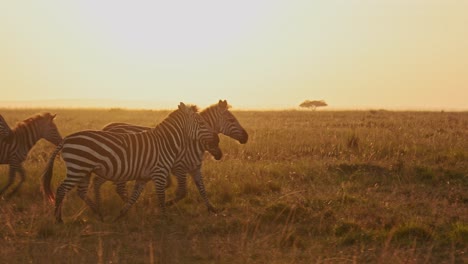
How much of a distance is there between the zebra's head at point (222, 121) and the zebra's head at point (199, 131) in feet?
1.93

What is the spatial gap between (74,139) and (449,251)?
16.7 ft

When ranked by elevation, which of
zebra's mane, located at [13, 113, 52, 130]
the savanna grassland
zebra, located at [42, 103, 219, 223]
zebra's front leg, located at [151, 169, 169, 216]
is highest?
zebra's mane, located at [13, 113, 52, 130]

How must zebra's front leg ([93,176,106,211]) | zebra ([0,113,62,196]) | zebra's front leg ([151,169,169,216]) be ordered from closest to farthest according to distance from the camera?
zebra's front leg ([151,169,169,216]) → zebra's front leg ([93,176,106,211]) → zebra ([0,113,62,196])

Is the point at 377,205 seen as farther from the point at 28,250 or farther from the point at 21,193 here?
the point at 21,193

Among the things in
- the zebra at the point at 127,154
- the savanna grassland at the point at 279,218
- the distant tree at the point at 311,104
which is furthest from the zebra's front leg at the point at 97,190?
the distant tree at the point at 311,104

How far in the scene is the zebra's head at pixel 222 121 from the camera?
372 inches

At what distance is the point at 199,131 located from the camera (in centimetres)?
873

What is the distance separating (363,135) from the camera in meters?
16.7

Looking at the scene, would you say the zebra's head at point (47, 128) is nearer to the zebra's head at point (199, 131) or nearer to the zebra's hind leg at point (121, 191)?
the zebra's hind leg at point (121, 191)

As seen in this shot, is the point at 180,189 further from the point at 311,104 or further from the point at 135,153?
the point at 311,104

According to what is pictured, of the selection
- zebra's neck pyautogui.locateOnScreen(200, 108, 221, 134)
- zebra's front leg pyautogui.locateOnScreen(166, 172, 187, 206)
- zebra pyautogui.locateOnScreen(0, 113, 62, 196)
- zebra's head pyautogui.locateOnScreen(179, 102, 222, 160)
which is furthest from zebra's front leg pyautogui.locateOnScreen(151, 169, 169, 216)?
zebra pyautogui.locateOnScreen(0, 113, 62, 196)

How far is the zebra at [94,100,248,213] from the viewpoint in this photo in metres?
8.64

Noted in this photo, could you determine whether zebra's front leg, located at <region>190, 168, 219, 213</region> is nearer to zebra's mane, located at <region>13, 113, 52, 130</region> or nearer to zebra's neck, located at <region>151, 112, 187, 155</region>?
zebra's neck, located at <region>151, 112, 187, 155</region>

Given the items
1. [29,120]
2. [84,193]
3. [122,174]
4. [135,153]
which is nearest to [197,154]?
[135,153]
